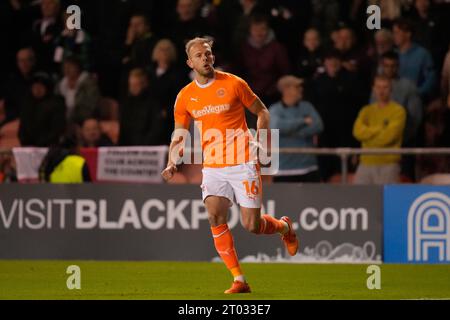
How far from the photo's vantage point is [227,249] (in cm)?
1086

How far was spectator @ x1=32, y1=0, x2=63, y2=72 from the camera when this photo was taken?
1828 cm

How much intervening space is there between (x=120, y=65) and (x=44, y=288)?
23.3 feet

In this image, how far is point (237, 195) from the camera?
11.0 m

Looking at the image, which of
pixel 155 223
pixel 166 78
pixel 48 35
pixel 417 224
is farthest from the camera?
pixel 48 35

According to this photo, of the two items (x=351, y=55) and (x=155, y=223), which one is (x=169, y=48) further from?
(x=155, y=223)

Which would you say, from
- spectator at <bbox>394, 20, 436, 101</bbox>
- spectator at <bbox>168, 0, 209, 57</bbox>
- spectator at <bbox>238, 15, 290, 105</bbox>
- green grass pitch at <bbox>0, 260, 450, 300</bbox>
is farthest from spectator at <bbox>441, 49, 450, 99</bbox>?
spectator at <bbox>168, 0, 209, 57</bbox>

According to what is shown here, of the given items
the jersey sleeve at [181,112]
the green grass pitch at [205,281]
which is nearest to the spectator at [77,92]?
the green grass pitch at [205,281]

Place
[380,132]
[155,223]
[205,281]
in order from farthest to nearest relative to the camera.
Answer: [380,132], [155,223], [205,281]

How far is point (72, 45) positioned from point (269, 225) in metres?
7.77

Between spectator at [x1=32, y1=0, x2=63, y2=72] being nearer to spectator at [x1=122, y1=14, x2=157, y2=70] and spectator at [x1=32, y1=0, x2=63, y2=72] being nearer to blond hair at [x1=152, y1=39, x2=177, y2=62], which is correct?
spectator at [x1=122, y1=14, x2=157, y2=70]

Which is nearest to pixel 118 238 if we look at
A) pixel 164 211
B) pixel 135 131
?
pixel 164 211

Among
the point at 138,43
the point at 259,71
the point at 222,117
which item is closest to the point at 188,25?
the point at 138,43

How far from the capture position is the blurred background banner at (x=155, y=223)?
15.4 m

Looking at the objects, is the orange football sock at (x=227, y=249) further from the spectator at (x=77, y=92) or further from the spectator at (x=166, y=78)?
the spectator at (x=77, y=92)
